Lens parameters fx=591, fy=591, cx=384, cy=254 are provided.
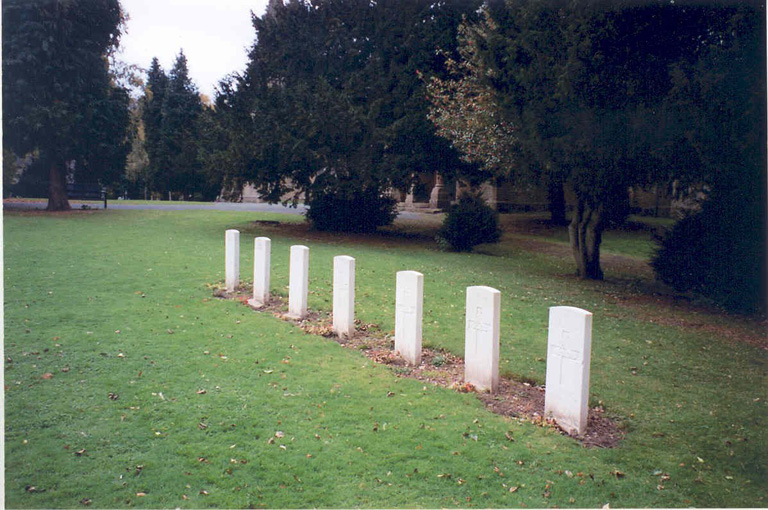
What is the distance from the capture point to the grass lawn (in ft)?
12.4

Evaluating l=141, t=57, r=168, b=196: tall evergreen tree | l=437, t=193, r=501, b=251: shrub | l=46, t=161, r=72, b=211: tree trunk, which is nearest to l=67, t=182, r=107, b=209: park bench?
l=46, t=161, r=72, b=211: tree trunk

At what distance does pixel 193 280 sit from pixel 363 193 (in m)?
9.97

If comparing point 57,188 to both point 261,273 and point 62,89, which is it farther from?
point 261,273

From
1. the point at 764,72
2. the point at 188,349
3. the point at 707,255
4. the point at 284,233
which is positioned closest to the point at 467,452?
the point at 188,349

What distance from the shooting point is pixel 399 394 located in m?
5.40

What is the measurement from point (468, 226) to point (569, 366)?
39.4 feet

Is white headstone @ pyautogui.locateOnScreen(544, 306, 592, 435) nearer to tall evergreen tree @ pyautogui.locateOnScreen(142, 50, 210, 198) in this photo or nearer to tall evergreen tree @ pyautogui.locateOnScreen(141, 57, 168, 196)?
tall evergreen tree @ pyautogui.locateOnScreen(142, 50, 210, 198)

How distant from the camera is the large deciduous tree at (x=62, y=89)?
1656 centimetres

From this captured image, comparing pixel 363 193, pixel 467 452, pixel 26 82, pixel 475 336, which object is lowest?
pixel 467 452

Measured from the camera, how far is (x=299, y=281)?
26.1ft

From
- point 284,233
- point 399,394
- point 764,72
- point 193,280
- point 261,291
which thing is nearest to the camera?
point 399,394

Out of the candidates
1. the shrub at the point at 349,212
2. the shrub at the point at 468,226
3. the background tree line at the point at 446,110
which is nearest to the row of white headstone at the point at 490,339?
the background tree line at the point at 446,110

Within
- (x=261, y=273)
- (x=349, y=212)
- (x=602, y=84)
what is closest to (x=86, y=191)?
(x=349, y=212)

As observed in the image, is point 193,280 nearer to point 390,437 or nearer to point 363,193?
point 390,437
